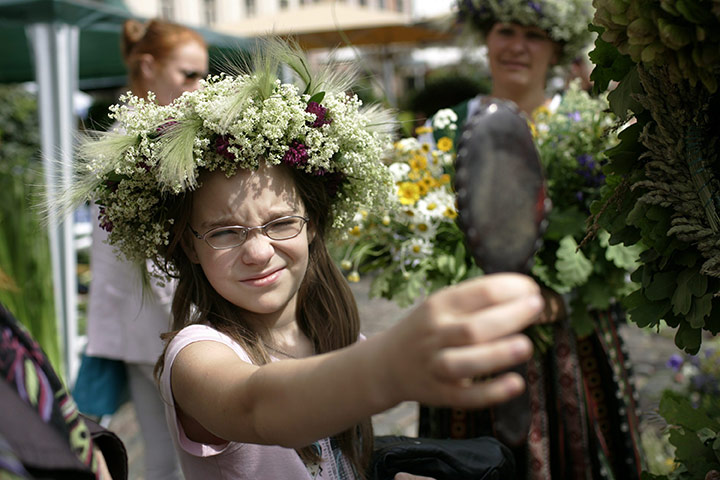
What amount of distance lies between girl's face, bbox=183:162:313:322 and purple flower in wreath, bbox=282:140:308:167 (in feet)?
0.13

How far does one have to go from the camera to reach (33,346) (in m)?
0.97

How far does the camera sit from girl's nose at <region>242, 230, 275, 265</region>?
4.79 ft

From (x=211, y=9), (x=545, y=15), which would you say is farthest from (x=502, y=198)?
(x=211, y=9)

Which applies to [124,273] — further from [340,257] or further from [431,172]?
[431,172]

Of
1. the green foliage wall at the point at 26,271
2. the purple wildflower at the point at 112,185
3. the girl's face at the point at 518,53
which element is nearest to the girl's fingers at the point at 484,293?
the purple wildflower at the point at 112,185

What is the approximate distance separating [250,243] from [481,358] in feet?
2.68

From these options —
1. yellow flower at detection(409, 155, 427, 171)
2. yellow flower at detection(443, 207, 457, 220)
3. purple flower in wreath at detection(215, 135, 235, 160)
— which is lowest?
yellow flower at detection(443, 207, 457, 220)

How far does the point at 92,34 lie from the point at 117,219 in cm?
593

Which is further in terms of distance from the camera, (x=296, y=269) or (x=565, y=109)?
(x=565, y=109)

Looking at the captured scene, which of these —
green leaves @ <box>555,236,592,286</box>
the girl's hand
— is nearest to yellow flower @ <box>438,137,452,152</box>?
green leaves @ <box>555,236,592,286</box>

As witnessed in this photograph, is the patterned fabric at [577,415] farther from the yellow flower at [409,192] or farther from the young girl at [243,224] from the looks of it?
the young girl at [243,224]

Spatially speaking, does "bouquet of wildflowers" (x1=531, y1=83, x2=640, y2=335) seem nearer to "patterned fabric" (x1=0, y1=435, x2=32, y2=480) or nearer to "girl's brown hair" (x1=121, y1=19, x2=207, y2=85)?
"girl's brown hair" (x1=121, y1=19, x2=207, y2=85)

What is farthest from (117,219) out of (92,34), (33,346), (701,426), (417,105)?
(417,105)

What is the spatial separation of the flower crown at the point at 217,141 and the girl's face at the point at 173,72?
134cm
